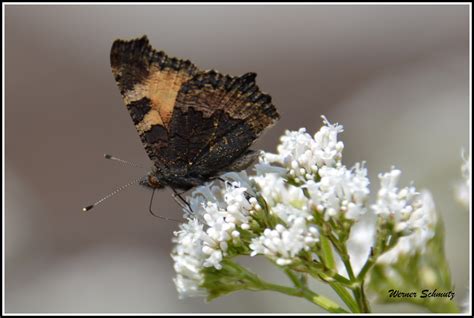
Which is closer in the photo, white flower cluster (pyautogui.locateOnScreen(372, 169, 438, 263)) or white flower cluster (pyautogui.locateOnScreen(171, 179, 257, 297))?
white flower cluster (pyautogui.locateOnScreen(372, 169, 438, 263))

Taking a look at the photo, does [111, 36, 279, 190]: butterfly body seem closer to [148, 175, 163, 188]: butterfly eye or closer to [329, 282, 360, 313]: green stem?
[148, 175, 163, 188]: butterfly eye

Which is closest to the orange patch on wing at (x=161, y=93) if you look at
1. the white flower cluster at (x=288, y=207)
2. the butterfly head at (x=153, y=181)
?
the butterfly head at (x=153, y=181)

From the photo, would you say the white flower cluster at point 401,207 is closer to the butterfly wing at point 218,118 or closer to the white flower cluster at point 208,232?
the white flower cluster at point 208,232

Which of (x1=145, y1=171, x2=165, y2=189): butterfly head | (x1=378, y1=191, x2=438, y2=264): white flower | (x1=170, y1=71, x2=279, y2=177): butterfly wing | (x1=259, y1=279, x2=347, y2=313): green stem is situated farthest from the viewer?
(x1=145, y1=171, x2=165, y2=189): butterfly head

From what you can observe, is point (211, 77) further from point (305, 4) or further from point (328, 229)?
point (305, 4)

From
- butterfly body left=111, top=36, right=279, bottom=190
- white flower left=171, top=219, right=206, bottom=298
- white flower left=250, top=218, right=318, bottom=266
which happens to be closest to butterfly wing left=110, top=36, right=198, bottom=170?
butterfly body left=111, top=36, right=279, bottom=190
